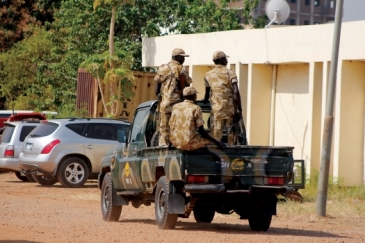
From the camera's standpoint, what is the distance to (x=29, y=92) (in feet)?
136

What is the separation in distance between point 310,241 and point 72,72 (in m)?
26.5

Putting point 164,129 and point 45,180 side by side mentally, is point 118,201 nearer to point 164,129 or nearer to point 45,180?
point 164,129

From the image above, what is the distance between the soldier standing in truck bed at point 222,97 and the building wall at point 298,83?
653 cm

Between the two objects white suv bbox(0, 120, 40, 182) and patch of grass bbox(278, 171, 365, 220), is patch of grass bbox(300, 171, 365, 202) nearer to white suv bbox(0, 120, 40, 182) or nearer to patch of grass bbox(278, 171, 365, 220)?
patch of grass bbox(278, 171, 365, 220)

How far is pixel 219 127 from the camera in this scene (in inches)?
541

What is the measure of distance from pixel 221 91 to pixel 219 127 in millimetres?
586

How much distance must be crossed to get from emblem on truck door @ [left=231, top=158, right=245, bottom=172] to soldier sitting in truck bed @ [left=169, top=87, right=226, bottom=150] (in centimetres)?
27

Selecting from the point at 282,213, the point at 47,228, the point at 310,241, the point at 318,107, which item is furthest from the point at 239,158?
the point at 318,107

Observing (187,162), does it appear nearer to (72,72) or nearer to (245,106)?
(245,106)

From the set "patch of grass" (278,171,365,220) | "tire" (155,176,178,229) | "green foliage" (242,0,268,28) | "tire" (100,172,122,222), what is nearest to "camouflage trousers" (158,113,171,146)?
"tire" (155,176,178,229)

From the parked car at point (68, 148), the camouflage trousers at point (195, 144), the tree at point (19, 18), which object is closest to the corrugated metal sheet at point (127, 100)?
the parked car at point (68, 148)

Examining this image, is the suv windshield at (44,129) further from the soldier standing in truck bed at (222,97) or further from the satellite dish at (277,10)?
the soldier standing in truck bed at (222,97)

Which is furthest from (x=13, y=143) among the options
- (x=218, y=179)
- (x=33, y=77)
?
(x=33, y=77)

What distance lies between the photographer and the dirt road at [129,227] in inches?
478
